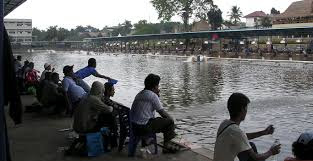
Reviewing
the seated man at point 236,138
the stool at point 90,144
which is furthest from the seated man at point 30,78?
the seated man at point 236,138

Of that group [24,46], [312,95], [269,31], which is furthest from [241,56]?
[24,46]

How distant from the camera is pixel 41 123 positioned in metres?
9.08

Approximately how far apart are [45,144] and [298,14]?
233ft

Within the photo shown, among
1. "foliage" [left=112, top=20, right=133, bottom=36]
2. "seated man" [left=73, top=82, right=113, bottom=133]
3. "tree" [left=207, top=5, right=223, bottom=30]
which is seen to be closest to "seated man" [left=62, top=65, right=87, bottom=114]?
"seated man" [left=73, top=82, right=113, bottom=133]

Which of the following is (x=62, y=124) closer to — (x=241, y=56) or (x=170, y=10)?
(x=241, y=56)

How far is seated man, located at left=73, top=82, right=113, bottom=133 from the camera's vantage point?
6.34 metres

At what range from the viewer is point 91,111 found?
6367mm

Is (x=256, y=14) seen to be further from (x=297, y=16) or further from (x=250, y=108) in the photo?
(x=250, y=108)

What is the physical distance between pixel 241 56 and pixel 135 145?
152 feet

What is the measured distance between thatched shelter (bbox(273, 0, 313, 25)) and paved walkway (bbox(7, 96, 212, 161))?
6307 cm

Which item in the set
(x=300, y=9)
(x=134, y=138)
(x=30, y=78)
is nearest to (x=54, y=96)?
(x=134, y=138)

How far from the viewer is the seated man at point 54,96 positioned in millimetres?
9594

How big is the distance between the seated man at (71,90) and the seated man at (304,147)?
19.3 ft

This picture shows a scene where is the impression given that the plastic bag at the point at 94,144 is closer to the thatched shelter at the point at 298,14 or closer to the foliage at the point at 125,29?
the thatched shelter at the point at 298,14
